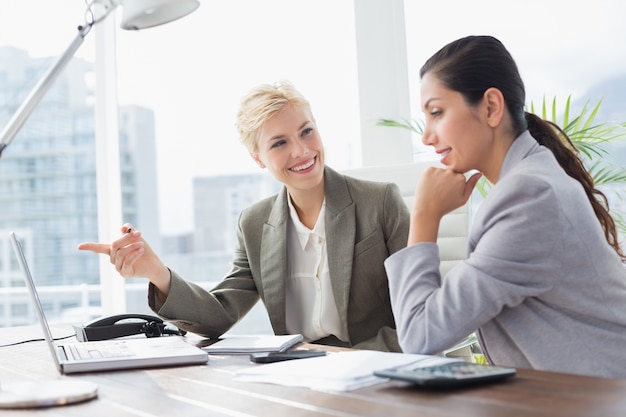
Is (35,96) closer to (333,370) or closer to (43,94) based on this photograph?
(43,94)

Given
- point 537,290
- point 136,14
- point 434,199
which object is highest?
point 136,14

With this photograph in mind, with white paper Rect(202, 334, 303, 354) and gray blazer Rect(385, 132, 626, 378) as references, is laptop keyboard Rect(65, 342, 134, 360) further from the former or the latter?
gray blazer Rect(385, 132, 626, 378)

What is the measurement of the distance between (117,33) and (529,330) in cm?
322

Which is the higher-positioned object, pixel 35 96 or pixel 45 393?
pixel 35 96

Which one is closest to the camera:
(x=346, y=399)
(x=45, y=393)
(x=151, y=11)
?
(x=346, y=399)

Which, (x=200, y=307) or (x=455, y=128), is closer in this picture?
(x=455, y=128)

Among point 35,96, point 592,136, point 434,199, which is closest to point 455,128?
point 434,199

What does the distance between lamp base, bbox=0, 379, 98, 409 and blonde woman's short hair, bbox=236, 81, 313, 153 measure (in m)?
1.10

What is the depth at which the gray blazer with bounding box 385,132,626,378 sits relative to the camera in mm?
1194

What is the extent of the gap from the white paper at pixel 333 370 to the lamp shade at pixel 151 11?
908 mm

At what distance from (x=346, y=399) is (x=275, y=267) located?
108 cm

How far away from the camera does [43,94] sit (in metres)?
1.45

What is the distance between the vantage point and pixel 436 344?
123 centimetres

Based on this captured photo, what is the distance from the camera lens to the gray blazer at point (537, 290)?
1.19m
